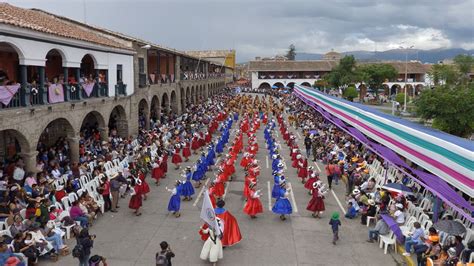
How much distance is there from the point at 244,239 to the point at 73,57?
1158 cm

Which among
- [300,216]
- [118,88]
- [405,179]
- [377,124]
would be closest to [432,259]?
[300,216]

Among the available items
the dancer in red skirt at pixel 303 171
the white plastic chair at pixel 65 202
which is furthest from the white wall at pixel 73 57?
the dancer in red skirt at pixel 303 171

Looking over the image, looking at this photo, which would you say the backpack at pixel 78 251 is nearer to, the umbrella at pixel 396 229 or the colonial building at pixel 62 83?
the colonial building at pixel 62 83

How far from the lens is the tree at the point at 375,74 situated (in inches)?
2469

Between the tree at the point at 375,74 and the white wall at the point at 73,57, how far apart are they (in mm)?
44188

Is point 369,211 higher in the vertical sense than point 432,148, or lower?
lower

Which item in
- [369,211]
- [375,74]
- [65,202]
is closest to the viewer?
[65,202]

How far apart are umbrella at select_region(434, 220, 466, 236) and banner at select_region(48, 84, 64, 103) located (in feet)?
45.8

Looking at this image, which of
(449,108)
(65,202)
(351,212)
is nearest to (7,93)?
(65,202)

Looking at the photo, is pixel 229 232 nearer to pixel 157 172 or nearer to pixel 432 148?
pixel 432 148

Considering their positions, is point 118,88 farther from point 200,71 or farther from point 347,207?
point 200,71

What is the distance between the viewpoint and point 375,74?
211ft

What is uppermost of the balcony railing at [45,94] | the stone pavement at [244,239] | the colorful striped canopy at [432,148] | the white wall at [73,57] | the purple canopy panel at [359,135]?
the white wall at [73,57]

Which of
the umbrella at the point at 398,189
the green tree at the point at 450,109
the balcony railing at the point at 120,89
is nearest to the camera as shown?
the umbrella at the point at 398,189
